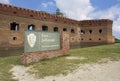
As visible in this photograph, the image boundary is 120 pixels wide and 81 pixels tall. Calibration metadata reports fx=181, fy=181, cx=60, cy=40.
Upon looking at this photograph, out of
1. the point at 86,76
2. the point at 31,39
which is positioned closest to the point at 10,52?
the point at 31,39

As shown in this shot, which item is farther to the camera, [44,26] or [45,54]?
[44,26]

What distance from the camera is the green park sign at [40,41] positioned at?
10.5m

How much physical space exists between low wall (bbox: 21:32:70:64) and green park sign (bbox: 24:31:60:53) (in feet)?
0.78

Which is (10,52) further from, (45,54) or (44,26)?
(45,54)

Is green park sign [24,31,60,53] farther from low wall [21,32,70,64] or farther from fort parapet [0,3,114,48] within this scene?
fort parapet [0,3,114,48]

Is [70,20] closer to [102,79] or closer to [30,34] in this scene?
[30,34]

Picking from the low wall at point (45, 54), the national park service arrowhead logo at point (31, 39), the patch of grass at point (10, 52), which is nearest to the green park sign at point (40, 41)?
the national park service arrowhead logo at point (31, 39)

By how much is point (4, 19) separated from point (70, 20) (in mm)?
14338

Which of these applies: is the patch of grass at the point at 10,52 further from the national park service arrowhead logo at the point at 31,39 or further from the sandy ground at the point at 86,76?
the sandy ground at the point at 86,76

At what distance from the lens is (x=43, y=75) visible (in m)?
7.48

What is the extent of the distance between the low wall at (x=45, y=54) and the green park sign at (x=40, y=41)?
0.78ft

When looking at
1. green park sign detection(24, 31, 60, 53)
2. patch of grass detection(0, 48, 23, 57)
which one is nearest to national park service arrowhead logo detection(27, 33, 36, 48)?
green park sign detection(24, 31, 60, 53)

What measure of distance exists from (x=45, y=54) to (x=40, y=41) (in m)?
0.92

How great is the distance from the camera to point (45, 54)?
37.7 ft
